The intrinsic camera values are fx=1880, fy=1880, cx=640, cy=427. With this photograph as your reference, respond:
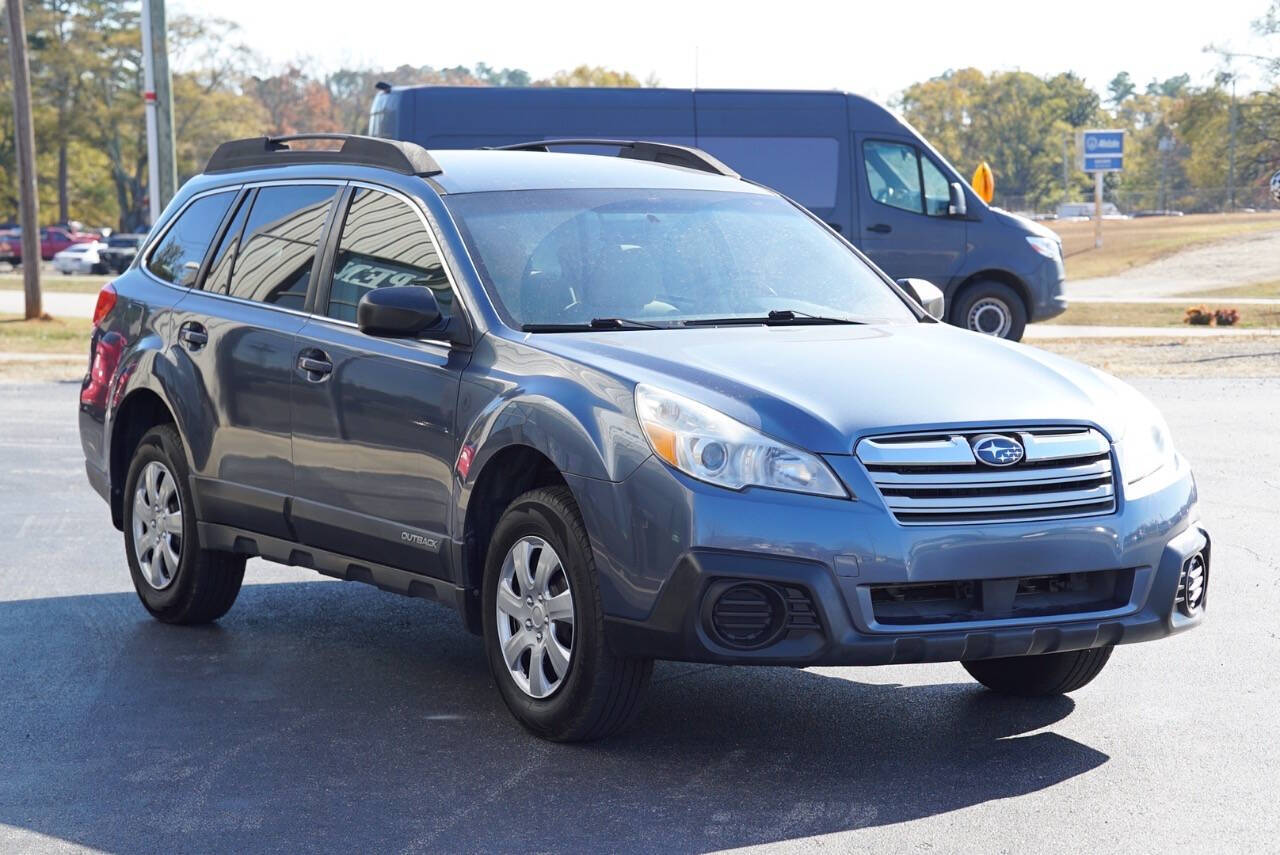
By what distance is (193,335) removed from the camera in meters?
7.49

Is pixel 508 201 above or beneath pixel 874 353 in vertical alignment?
above

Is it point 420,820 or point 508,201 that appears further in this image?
point 508,201

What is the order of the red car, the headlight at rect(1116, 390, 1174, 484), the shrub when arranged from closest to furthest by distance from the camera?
the headlight at rect(1116, 390, 1174, 484) → the shrub → the red car

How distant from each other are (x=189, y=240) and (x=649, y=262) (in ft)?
8.21

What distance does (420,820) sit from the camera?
4.91 m

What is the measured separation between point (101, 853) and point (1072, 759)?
2754 mm

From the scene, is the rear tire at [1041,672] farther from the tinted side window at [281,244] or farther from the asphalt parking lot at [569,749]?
the tinted side window at [281,244]

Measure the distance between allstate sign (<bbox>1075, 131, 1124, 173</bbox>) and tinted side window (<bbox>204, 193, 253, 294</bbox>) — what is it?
57.2 m

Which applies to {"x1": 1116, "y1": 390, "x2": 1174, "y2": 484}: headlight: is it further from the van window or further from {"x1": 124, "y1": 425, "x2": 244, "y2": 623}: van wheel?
the van window

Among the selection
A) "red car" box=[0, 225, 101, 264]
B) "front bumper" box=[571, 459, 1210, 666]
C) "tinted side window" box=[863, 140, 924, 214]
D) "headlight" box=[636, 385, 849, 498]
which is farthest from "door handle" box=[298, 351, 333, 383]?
"red car" box=[0, 225, 101, 264]

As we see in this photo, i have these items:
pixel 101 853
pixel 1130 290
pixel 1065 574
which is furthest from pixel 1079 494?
pixel 1130 290

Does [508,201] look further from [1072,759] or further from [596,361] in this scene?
[1072,759]

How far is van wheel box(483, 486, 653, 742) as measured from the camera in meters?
5.41

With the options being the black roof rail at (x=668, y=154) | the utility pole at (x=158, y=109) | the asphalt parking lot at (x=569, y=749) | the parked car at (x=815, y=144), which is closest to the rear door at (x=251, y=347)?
the asphalt parking lot at (x=569, y=749)
